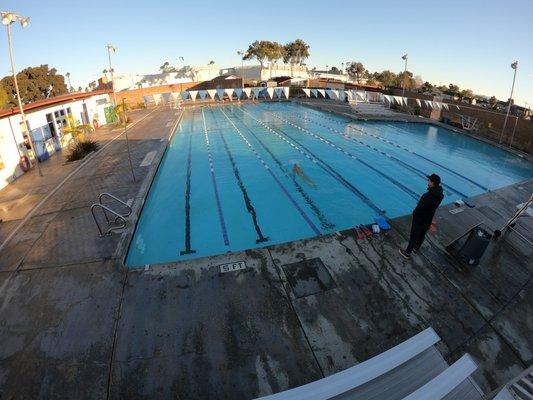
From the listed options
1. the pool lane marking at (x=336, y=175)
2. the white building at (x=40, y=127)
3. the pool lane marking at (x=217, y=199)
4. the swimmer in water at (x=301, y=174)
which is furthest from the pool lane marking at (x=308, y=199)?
the white building at (x=40, y=127)

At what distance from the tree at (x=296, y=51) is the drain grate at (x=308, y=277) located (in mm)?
75275

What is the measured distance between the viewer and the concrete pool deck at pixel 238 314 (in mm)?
3518

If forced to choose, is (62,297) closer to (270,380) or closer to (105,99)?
(270,380)

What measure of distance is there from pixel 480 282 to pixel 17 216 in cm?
1047

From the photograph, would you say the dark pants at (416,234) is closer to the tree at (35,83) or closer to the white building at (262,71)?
the tree at (35,83)

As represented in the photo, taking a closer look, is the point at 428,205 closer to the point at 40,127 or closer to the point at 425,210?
the point at 425,210

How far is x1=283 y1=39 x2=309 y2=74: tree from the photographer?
70.2m

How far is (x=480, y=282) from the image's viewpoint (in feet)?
16.4

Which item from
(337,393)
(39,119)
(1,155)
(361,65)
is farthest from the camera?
(361,65)

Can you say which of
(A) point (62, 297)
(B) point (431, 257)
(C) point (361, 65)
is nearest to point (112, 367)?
(A) point (62, 297)

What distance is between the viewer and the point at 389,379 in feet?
8.80

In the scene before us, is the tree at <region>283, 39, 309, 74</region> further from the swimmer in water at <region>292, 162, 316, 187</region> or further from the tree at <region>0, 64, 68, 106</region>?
the swimmer in water at <region>292, 162, 316, 187</region>

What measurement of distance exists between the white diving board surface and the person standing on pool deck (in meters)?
2.44

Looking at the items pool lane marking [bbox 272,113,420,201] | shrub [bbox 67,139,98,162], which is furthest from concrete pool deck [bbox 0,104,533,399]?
shrub [bbox 67,139,98,162]
